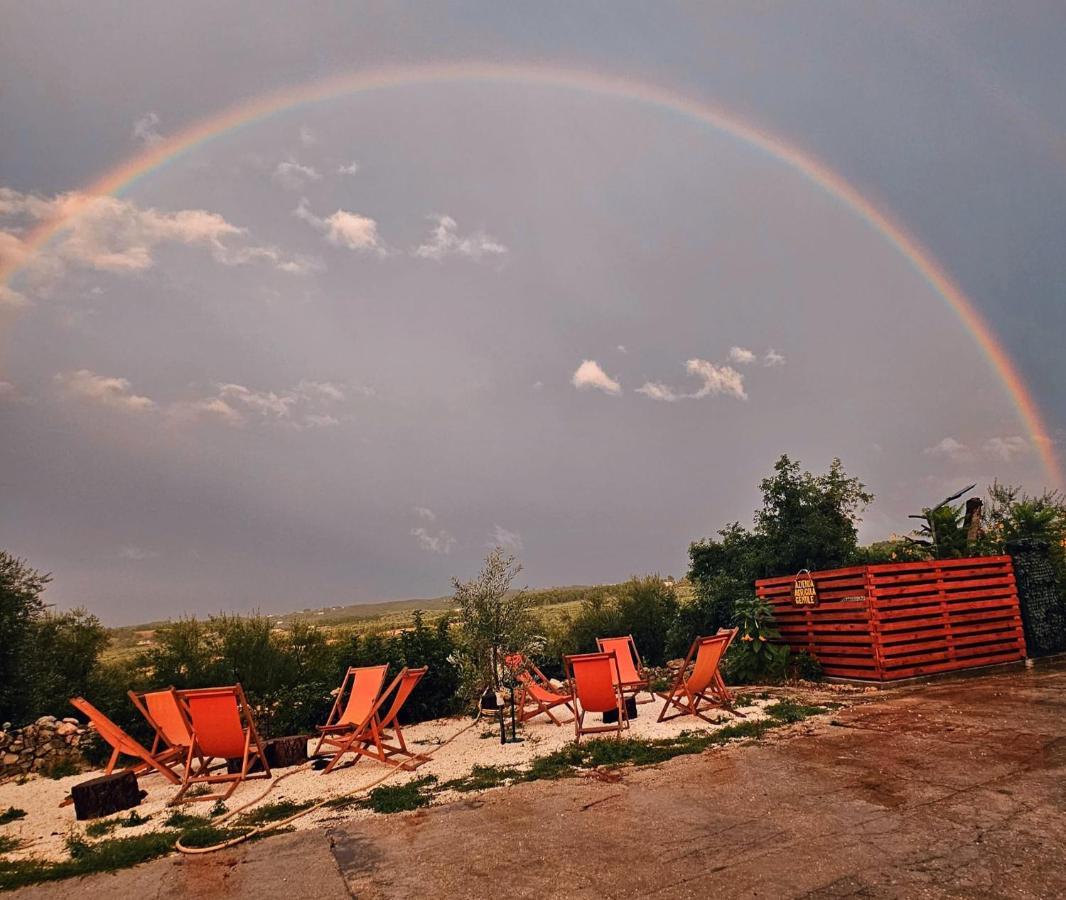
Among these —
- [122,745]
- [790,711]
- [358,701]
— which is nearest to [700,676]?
[790,711]

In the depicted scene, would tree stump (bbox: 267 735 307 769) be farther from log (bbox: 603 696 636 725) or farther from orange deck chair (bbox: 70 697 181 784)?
log (bbox: 603 696 636 725)

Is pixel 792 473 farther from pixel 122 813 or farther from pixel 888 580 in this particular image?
pixel 122 813

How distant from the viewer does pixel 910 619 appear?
10312 mm

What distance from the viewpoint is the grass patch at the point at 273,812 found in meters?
5.46

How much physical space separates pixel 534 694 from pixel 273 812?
4078 mm

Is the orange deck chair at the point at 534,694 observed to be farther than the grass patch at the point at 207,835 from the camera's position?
Yes

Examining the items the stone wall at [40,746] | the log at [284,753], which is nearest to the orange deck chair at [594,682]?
the log at [284,753]

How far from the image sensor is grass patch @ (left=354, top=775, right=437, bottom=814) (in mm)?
5434

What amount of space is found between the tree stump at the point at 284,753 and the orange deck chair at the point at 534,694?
2879 millimetres

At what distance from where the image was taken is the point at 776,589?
12.0m

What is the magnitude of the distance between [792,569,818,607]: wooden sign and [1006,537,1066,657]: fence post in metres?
3.78

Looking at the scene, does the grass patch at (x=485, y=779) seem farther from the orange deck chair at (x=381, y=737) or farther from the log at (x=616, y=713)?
the log at (x=616, y=713)

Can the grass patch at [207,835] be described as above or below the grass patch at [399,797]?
above

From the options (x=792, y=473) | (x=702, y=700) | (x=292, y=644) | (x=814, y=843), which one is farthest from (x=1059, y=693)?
(x=292, y=644)
